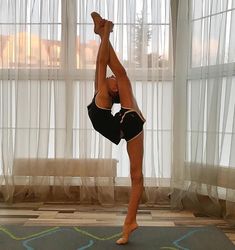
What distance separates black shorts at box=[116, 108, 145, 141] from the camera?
6.56 ft

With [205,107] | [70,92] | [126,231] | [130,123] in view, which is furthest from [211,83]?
[126,231]

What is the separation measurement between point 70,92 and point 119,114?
47.7 inches

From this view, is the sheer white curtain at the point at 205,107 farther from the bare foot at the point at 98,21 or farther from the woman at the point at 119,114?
the bare foot at the point at 98,21

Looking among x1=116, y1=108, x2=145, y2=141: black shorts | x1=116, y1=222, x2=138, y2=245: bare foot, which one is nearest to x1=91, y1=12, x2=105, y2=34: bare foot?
x1=116, y1=108, x2=145, y2=141: black shorts

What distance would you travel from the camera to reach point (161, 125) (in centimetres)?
307

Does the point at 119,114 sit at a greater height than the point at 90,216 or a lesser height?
greater

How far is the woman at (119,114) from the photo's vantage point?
2.02 metres

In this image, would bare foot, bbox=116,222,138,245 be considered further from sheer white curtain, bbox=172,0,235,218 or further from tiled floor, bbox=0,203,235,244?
sheer white curtain, bbox=172,0,235,218

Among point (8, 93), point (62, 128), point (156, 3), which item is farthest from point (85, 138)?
point (156, 3)

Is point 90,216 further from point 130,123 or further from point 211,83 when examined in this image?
point 211,83

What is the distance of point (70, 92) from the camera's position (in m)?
3.15

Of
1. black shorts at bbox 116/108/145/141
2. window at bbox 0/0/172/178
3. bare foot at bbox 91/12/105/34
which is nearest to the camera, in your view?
black shorts at bbox 116/108/145/141

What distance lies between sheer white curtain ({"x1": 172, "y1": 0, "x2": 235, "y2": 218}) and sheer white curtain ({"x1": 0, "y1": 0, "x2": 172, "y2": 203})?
0.43ft

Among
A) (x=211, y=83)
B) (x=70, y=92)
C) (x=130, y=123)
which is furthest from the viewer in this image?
(x=70, y=92)
